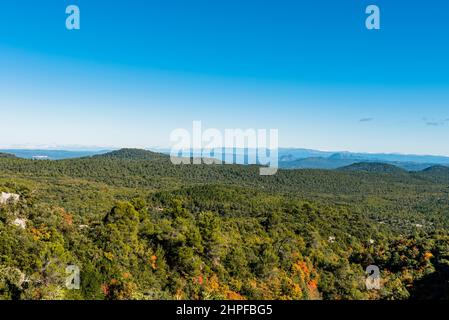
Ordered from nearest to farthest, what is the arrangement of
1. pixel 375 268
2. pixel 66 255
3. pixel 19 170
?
1. pixel 66 255
2. pixel 375 268
3. pixel 19 170

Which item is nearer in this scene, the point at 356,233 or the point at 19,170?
the point at 356,233

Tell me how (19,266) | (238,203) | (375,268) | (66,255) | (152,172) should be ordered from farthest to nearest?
(152,172)
(238,203)
(375,268)
(66,255)
(19,266)

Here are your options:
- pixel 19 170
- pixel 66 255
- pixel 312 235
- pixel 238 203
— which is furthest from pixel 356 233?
pixel 19 170

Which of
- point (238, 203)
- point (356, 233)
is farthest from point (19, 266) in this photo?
point (238, 203)

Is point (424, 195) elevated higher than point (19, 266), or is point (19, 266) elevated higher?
point (19, 266)
